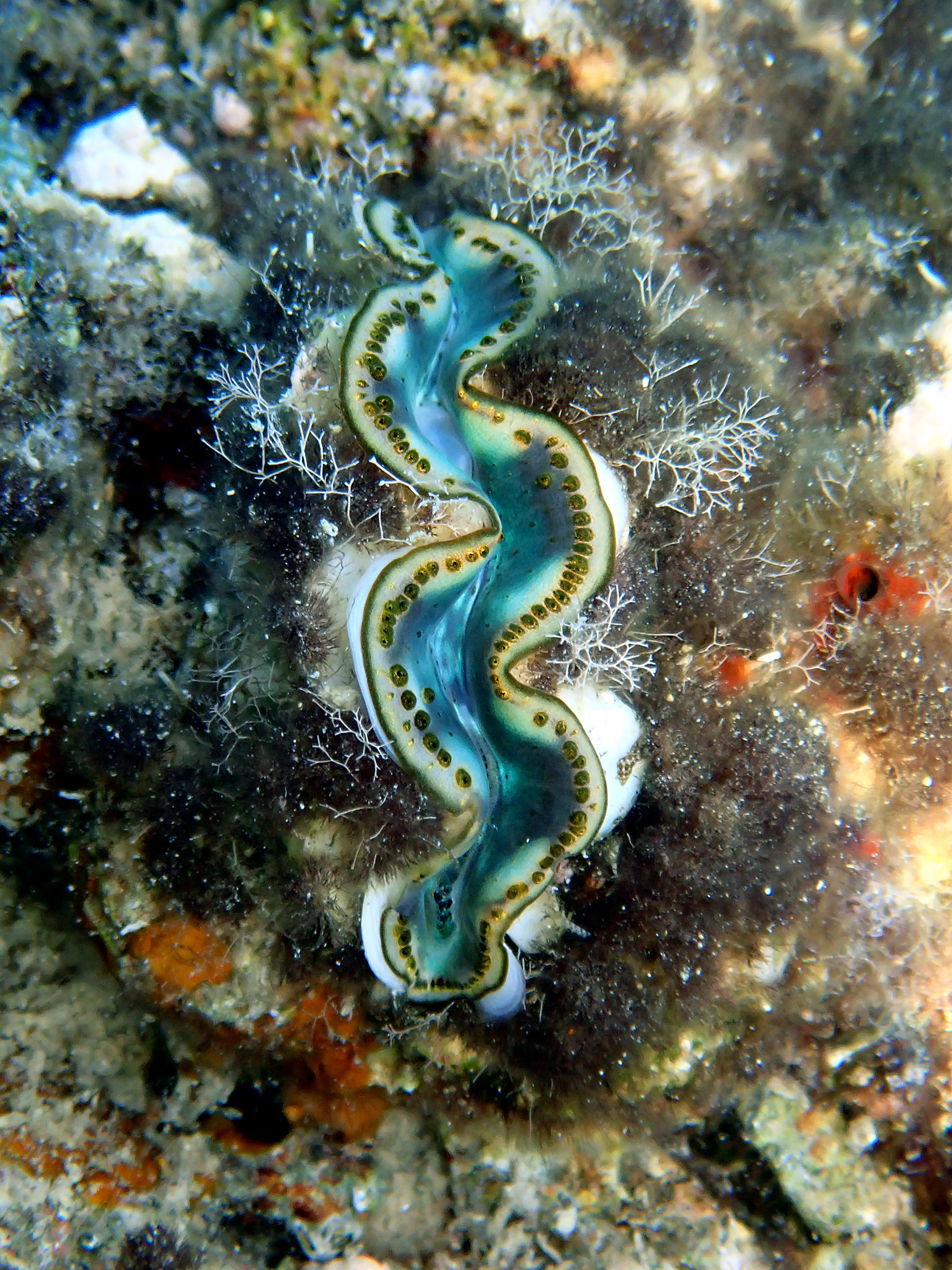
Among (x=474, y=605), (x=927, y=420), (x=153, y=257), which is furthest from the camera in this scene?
(x=153, y=257)

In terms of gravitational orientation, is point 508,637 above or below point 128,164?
below

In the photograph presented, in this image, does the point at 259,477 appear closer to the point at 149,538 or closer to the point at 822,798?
the point at 149,538

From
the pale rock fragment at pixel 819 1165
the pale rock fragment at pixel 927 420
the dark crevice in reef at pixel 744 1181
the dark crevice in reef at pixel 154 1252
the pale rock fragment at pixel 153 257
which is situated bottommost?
the dark crevice in reef at pixel 154 1252

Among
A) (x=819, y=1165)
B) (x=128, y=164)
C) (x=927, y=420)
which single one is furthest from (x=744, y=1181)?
(x=128, y=164)

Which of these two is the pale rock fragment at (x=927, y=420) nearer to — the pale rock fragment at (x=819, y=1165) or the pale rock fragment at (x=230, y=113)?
the pale rock fragment at (x=819, y=1165)

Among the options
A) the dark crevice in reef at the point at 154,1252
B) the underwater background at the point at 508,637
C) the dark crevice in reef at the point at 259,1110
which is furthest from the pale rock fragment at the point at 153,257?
the dark crevice in reef at the point at 154,1252

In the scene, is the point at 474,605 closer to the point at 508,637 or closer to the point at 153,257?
the point at 508,637

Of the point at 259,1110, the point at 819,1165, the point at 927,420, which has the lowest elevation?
the point at 259,1110

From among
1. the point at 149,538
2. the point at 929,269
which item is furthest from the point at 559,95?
the point at 149,538
